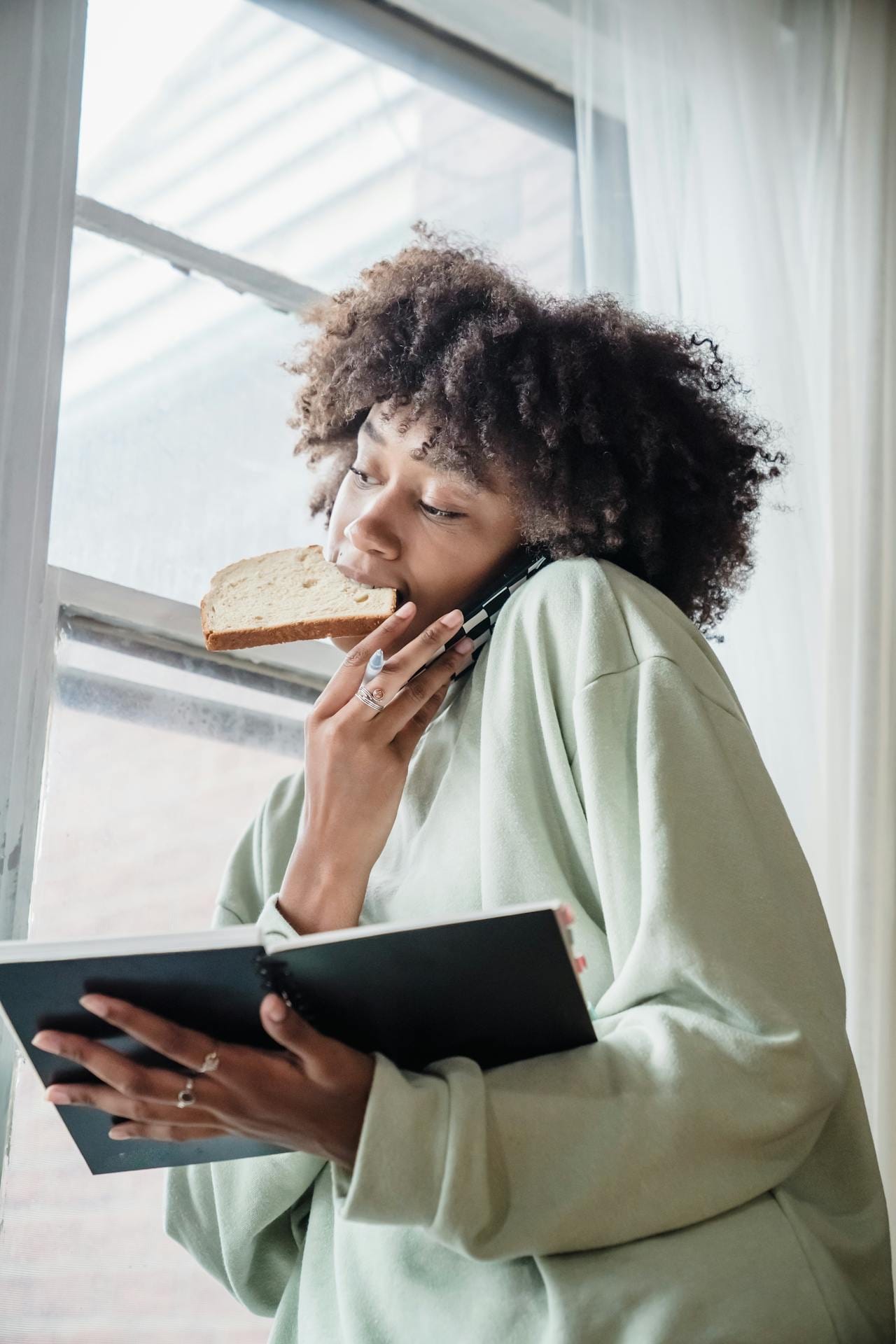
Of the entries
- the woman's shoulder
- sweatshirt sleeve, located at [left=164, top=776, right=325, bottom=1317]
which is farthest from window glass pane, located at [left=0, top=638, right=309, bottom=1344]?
the woman's shoulder

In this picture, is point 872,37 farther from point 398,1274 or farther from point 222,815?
point 398,1274

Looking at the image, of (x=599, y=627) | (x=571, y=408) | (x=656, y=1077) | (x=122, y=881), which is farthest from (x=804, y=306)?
(x=656, y=1077)

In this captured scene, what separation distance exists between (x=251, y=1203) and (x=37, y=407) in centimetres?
95

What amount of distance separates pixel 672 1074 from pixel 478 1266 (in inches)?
9.1

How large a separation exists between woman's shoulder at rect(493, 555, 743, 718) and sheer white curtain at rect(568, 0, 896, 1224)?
2.29 feet

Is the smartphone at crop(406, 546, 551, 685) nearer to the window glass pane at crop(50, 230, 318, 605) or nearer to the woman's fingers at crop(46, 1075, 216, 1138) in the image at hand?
the woman's fingers at crop(46, 1075, 216, 1138)

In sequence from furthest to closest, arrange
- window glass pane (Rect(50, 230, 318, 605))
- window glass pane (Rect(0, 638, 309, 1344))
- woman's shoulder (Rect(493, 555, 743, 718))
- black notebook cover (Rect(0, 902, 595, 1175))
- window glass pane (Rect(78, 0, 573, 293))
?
window glass pane (Rect(78, 0, 573, 293)), window glass pane (Rect(50, 230, 318, 605)), window glass pane (Rect(0, 638, 309, 1344)), woman's shoulder (Rect(493, 555, 743, 718)), black notebook cover (Rect(0, 902, 595, 1175))

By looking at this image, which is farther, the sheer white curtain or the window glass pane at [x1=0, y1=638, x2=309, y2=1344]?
the sheer white curtain

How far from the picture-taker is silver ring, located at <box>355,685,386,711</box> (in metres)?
1.34

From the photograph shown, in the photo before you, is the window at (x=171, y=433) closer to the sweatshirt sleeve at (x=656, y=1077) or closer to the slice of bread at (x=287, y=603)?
the slice of bread at (x=287, y=603)

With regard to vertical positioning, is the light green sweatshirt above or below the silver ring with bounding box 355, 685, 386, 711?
below

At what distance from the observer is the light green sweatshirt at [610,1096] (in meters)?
0.93

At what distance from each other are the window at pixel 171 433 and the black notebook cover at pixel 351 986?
2.18 ft

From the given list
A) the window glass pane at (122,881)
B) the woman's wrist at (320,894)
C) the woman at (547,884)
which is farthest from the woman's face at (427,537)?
the window glass pane at (122,881)
